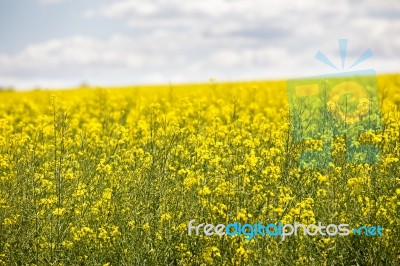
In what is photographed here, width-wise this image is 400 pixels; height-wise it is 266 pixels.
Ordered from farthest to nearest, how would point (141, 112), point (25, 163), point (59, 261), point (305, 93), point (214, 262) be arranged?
point (141, 112), point (305, 93), point (25, 163), point (59, 261), point (214, 262)

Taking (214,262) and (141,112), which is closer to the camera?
(214,262)

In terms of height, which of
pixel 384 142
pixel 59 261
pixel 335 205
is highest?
pixel 384 142

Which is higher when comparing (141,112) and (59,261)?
(141,112)

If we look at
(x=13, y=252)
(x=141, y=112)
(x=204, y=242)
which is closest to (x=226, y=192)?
(x=204, y=242)

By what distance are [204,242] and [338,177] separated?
6.17 feet

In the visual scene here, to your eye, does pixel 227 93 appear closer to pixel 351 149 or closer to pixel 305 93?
pixel 305 93

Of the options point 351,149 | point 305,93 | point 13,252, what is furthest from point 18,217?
point 305,93

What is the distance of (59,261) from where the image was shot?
275 inches

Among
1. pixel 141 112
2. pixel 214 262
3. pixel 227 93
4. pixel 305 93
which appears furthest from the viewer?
pixel 227 93

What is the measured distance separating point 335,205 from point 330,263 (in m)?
0.61

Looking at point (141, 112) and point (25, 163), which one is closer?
point (25, 163)

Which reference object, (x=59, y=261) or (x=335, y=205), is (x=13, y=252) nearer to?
(x=59, y=261)

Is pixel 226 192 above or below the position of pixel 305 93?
below

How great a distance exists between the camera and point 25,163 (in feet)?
26.2
